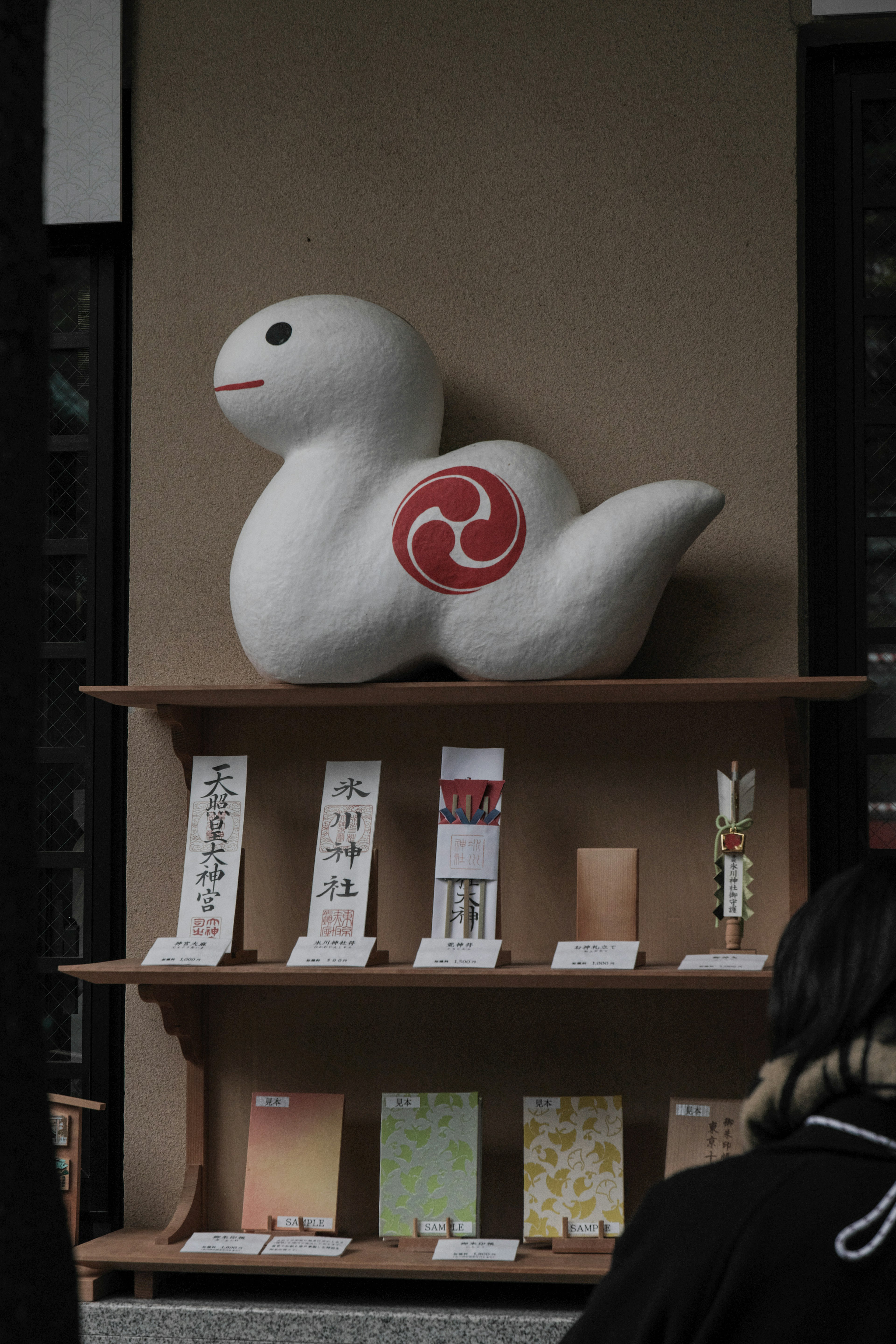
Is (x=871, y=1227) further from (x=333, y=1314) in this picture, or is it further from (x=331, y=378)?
(x=331, y=378)

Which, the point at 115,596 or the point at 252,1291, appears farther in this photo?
the point at 115,596

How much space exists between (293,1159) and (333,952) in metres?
0.41

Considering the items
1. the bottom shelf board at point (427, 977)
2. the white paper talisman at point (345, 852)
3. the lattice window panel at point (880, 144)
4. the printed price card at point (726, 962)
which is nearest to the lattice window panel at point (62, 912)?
the bottom shelf board at point (427, 977)

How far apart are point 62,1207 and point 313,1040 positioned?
5.94 feet

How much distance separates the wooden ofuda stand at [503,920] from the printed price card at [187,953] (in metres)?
0.02

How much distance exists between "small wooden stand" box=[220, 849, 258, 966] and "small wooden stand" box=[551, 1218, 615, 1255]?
2.34 feet

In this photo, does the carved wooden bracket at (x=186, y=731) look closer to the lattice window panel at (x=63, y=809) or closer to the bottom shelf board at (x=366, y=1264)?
the lattice window panel at (x=63, y=809)

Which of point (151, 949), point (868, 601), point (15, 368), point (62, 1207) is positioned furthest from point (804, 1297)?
point (868, 601)

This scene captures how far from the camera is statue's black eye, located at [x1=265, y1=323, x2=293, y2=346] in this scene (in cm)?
229

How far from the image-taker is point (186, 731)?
244cm

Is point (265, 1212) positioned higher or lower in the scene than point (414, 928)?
lower

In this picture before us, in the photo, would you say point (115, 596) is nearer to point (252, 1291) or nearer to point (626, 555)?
point (626, 555)

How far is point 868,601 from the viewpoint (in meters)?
2.48

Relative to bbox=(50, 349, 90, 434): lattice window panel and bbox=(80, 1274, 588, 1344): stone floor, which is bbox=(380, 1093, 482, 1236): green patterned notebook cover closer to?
bbox=(80, 1274, 588, 1344): stone floor
